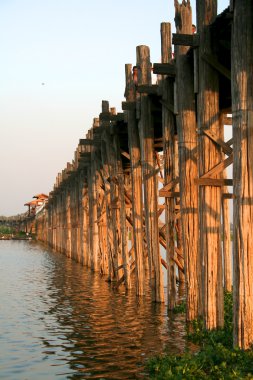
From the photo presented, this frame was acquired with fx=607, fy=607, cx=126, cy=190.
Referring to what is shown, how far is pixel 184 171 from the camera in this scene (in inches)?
470

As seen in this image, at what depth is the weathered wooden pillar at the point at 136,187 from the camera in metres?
16.8

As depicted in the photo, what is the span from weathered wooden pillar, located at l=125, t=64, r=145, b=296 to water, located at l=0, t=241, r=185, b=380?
0.90 metres

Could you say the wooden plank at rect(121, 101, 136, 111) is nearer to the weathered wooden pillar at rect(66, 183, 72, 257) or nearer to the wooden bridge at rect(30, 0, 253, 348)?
the wooden bridge at rect(30, 0, 253, 348)

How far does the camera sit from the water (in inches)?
387

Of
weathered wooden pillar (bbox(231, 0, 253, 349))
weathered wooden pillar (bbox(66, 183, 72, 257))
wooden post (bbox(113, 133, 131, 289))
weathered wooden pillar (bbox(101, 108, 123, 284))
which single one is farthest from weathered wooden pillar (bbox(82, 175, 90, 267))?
weathered wooden pillar (bbox(231, 0, 253, 349))

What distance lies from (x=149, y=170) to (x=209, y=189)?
16.4ft

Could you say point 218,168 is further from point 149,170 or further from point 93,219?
point 93,219

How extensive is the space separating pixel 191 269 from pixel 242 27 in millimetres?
4993

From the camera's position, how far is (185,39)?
10.7m

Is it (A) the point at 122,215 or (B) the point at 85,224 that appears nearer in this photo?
(A) the point at 122,215

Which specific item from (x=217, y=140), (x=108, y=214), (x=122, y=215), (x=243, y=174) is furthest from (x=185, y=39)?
(x=108, y=214)

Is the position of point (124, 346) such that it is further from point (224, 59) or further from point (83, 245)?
point (83, 245)

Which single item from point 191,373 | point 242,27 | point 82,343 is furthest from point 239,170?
point 82,343

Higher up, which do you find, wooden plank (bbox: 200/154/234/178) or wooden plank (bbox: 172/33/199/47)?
wooden plank (bbox: 172/33/199/47)
